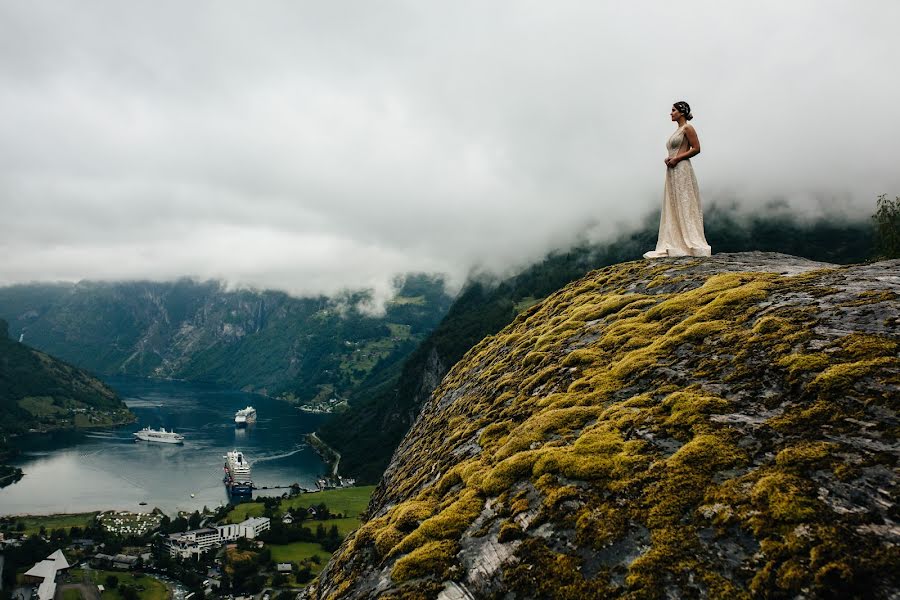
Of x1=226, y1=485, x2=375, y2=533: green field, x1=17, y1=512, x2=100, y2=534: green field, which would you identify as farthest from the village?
x1=226, y1=485, x2=375, y2=533: green field

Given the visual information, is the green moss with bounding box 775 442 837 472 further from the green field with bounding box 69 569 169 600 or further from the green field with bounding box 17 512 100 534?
the green field with bounding box 17 512 100 534

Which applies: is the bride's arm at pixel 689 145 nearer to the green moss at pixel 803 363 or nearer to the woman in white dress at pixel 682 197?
the woman in white dress at pixel 682 197

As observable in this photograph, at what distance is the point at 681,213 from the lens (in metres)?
27.8

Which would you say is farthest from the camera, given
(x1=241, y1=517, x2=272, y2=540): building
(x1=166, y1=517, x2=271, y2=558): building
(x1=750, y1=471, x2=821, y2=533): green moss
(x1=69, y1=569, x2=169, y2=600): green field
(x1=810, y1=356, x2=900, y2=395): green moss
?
(x1=241, y1=517, x2=272, y2=540): building

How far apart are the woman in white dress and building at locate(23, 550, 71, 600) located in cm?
13805

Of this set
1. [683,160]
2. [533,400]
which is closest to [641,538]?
[533,400]

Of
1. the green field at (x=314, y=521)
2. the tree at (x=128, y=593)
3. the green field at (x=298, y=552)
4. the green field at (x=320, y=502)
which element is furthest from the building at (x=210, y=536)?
the tree at (x=128, y=593)

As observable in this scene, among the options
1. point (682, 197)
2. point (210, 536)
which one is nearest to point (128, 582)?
point (210, 536)

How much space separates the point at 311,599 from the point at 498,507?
8.78 meters

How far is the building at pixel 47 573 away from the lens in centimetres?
10500

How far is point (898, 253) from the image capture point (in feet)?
174

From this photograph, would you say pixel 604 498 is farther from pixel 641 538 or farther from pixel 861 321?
pixel 861 321

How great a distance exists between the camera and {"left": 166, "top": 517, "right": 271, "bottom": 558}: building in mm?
133000

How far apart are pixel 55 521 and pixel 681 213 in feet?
655
